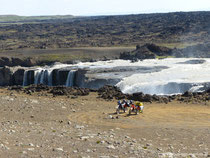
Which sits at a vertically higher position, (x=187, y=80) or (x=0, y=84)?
(x=187, y=80)

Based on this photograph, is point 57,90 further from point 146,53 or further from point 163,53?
point 163,53

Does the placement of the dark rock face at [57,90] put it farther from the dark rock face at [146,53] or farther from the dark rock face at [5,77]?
the dark rock face at [146,53]

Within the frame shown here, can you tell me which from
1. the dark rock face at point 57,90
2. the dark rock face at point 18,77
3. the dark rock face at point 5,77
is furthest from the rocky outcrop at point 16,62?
the dark rock face at point 57,90

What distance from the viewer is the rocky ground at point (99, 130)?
18.1 metres

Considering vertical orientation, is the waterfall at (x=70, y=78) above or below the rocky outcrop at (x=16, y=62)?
above

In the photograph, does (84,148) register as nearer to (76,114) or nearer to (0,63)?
(76,114)

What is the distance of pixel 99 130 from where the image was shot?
23.4 meters

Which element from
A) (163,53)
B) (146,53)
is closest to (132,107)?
(146,53)

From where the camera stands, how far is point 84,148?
1841 centimetres

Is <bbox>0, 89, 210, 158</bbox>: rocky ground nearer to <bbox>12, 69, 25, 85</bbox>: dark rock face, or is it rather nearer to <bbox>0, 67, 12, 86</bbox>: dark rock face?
<bbox>12, 69, 25, 85</bbox>: dark rock face

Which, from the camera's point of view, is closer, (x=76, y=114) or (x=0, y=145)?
(x=0, y=145)

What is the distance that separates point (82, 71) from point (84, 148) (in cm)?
3288

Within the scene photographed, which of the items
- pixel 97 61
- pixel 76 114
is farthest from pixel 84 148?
pixel 97 61

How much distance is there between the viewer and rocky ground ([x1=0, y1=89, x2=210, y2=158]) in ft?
59.4
